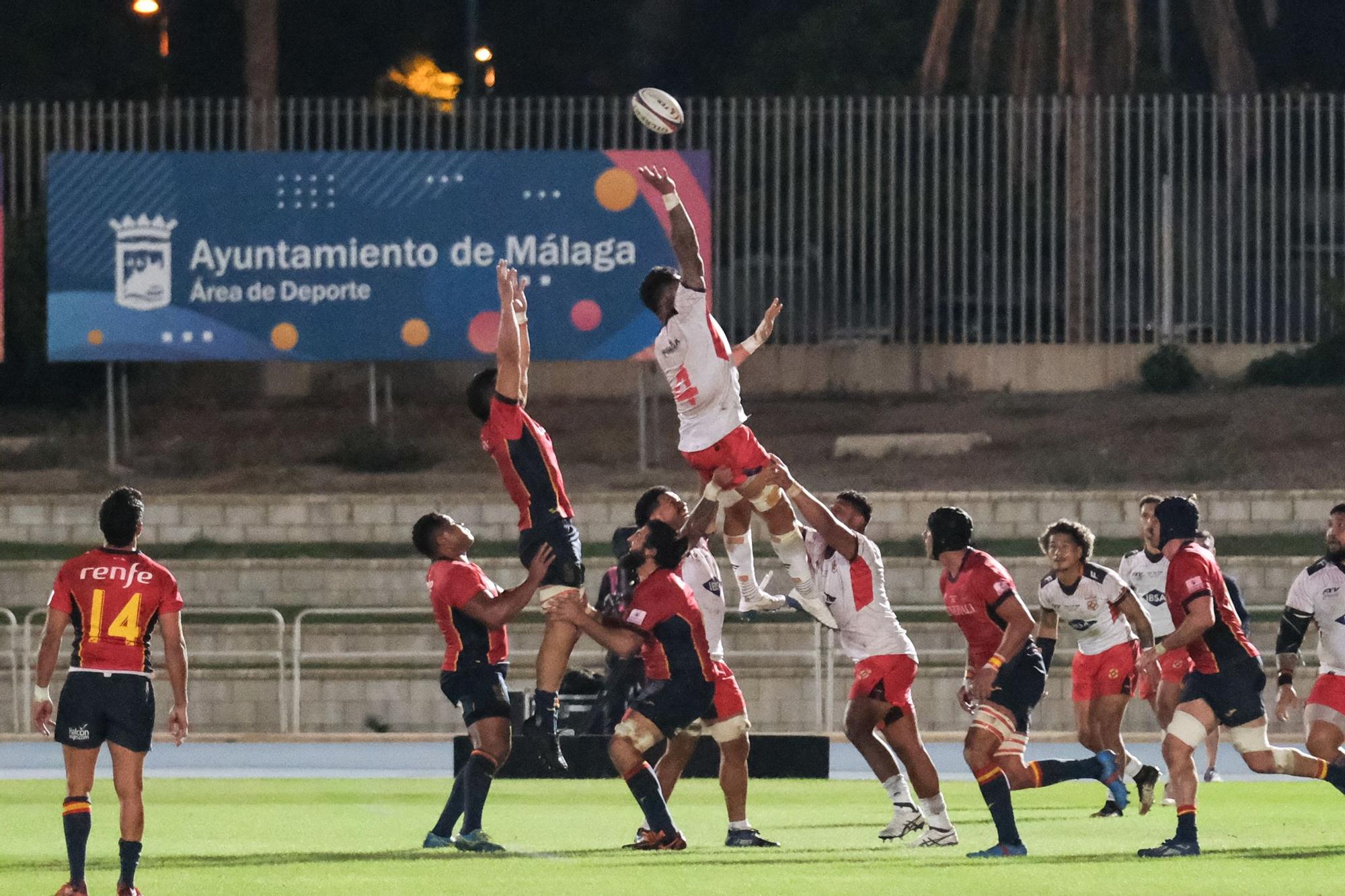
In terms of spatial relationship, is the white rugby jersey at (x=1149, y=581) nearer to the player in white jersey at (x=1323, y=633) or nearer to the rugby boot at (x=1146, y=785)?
the rugby boot at (x=1146, y=785)

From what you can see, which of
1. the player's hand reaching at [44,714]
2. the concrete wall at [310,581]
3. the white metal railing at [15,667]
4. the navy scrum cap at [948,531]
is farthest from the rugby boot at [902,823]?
the white metal railing at [15,667]

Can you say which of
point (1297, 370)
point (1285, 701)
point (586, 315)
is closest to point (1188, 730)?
point (1285, 701)

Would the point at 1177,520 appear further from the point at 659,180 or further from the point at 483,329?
the point at 483,329

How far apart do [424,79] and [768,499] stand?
29.6 metres

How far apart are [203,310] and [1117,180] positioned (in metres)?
15.4

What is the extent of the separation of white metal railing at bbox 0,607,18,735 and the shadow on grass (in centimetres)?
860

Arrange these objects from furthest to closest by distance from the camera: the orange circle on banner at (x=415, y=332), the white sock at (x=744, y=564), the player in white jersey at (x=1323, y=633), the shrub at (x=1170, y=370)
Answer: the shrub at (x=1170, y=370)
the orange circle on banner at (x=415, y=332)
the player in white jersey at (x=1323, y=633)
the white sock at (x=744, y=564)

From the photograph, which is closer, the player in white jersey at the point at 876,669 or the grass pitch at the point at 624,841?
the grass pitch at the point at 624,841

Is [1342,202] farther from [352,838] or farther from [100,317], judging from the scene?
[352,838]

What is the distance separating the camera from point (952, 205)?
27.2 m

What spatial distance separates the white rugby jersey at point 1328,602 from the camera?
12367 mm

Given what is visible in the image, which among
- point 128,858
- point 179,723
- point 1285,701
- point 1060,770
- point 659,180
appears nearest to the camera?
point 128,858

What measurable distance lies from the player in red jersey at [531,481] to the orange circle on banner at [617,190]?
46.5ft

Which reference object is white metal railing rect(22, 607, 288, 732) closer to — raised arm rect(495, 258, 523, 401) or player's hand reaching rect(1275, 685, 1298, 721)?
raised arm rect(495, 258, 523, 401)
